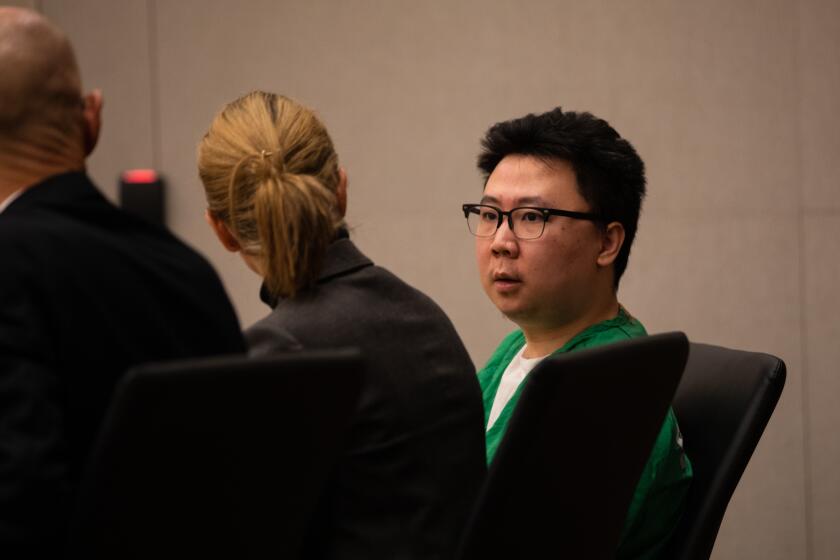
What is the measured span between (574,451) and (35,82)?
708 mm

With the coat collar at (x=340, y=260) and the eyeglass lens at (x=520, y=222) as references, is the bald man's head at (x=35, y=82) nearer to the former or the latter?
the coat collar at (x=340, y=260)

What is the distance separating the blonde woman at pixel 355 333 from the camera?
1.48 metres

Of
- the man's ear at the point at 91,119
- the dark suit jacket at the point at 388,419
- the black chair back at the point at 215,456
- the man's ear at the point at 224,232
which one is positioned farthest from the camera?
the man's ear at the point at 224,232

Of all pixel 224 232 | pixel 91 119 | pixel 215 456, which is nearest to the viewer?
pixel 215 456

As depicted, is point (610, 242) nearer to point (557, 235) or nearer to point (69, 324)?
point (557, 235)

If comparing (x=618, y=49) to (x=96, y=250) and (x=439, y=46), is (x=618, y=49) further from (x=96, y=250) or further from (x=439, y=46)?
(x=96, y=250)

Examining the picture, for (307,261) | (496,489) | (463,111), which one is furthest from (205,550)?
(463,111)

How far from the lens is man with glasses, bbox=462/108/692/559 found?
2.01 m

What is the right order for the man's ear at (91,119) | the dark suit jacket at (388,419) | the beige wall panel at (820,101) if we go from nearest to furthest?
the man's ear at (91,119) < the dark suit jacket at (388,419) < the beige wall panel at (820,101)

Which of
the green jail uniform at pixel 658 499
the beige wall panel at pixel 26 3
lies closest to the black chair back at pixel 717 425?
the green jail uniform at pixel 658 499

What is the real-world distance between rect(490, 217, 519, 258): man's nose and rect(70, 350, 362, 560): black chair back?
3.10 ft

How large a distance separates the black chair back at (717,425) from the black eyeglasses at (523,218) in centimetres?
35

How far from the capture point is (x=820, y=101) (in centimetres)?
344

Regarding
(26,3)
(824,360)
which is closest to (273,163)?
(824,360)
